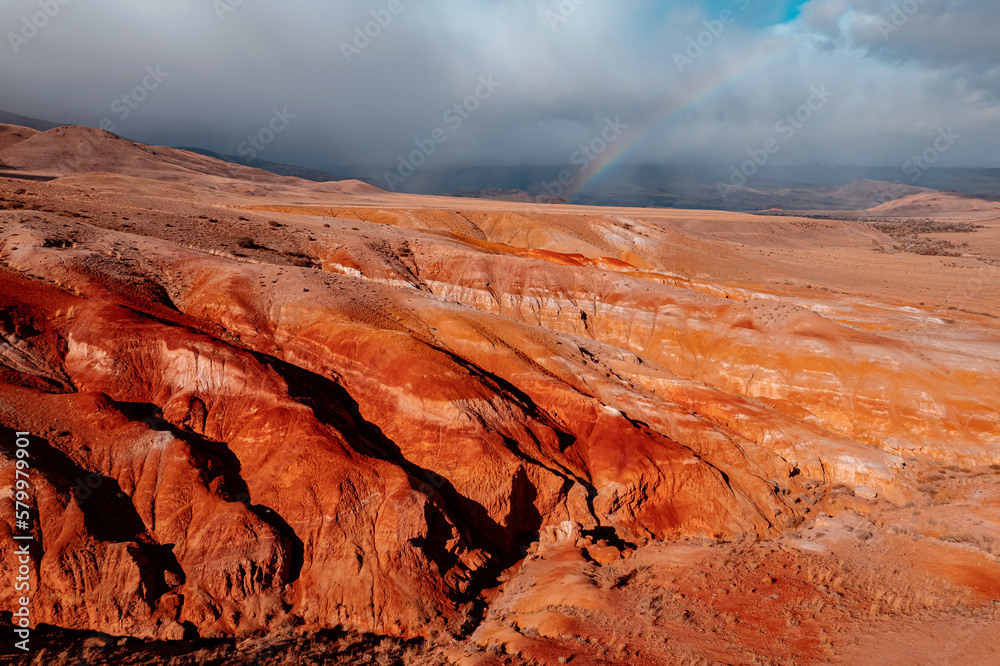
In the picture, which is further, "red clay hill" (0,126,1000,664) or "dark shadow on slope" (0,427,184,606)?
"red clay hill" (0,126,1000,664)

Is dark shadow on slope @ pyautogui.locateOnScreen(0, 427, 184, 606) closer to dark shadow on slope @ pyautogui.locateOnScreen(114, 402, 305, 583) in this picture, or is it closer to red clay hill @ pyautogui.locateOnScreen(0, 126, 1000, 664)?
red clay hill @ pyautogui.locateOnScreen(0, 126, 1000, 664)

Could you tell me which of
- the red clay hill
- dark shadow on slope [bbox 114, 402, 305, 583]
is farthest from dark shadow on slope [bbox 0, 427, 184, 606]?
dark shadow on slope [bbox 114, 402, 305, 583]

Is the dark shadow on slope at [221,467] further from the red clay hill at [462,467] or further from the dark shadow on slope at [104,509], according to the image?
the dark shadow on slope at [104,509]

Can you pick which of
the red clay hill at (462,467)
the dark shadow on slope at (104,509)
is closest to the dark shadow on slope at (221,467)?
the red clay hill at (462,467)

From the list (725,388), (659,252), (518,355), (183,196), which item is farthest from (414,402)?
(183,196)

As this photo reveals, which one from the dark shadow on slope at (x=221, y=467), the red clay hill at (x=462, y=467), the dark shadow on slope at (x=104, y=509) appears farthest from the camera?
the dark shadow on slope at (x=221, y=467)

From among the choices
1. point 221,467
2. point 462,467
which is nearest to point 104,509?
point 221,467

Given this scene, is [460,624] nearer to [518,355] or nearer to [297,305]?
[518,355]

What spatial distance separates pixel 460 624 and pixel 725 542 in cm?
1126

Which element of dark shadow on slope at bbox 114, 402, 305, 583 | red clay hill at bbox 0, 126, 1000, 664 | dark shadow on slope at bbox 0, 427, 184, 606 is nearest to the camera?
dark shadow on slope at bbox 0, 427, 184, 606

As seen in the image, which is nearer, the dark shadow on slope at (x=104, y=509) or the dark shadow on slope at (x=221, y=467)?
the dark shadow on slope at (x=104, y=509)

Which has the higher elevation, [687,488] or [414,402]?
[414,402]

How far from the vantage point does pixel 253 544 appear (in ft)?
50.2

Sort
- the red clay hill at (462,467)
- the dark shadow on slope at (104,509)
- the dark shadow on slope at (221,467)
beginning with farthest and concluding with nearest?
the dark shadow on slope at (221,467), the red clay hill at (462,467), the dark shadow on slope at (104,509)
